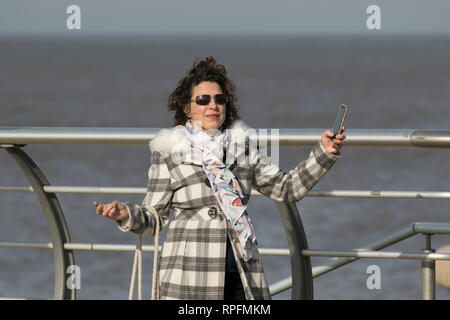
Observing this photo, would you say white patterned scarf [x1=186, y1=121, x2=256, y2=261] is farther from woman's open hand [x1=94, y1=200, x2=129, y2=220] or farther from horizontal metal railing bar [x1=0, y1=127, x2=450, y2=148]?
woman's open hand [x1=94, y1=200, x2=129, y2=220]

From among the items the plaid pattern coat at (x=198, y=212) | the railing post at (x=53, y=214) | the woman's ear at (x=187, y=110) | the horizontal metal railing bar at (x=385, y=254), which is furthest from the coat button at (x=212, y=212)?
the railing post at (x=53, y=214)

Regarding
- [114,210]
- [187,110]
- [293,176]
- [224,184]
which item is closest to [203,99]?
[187,110]

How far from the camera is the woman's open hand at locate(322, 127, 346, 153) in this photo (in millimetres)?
3617

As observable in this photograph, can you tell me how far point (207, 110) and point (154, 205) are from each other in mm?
406

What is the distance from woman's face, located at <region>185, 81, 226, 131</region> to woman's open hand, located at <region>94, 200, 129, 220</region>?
49cm

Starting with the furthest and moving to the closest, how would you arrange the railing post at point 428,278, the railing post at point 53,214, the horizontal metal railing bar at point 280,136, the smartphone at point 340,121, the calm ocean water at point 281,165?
the calm ocean water at point 281,165
the railing post at point 53,214
the railing post at point 428,278
the horizontal metal railing bar at point 280,136
the smartphone at point 340,121

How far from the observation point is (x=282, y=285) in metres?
4.55

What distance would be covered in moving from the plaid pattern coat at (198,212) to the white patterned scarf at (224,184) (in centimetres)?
4

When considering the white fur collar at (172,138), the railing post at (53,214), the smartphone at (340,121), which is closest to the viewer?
the smartphone at (340,121)

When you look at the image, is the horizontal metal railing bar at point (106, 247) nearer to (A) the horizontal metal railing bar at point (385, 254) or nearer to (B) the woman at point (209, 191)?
(A) the horizontal metal railing bar at point (385, 254)

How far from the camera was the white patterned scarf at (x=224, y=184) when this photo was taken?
11.7 ft

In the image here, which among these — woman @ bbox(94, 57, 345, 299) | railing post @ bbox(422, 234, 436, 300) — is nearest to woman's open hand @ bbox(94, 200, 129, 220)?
woman @ bbox(94, 57, 345, 299)
